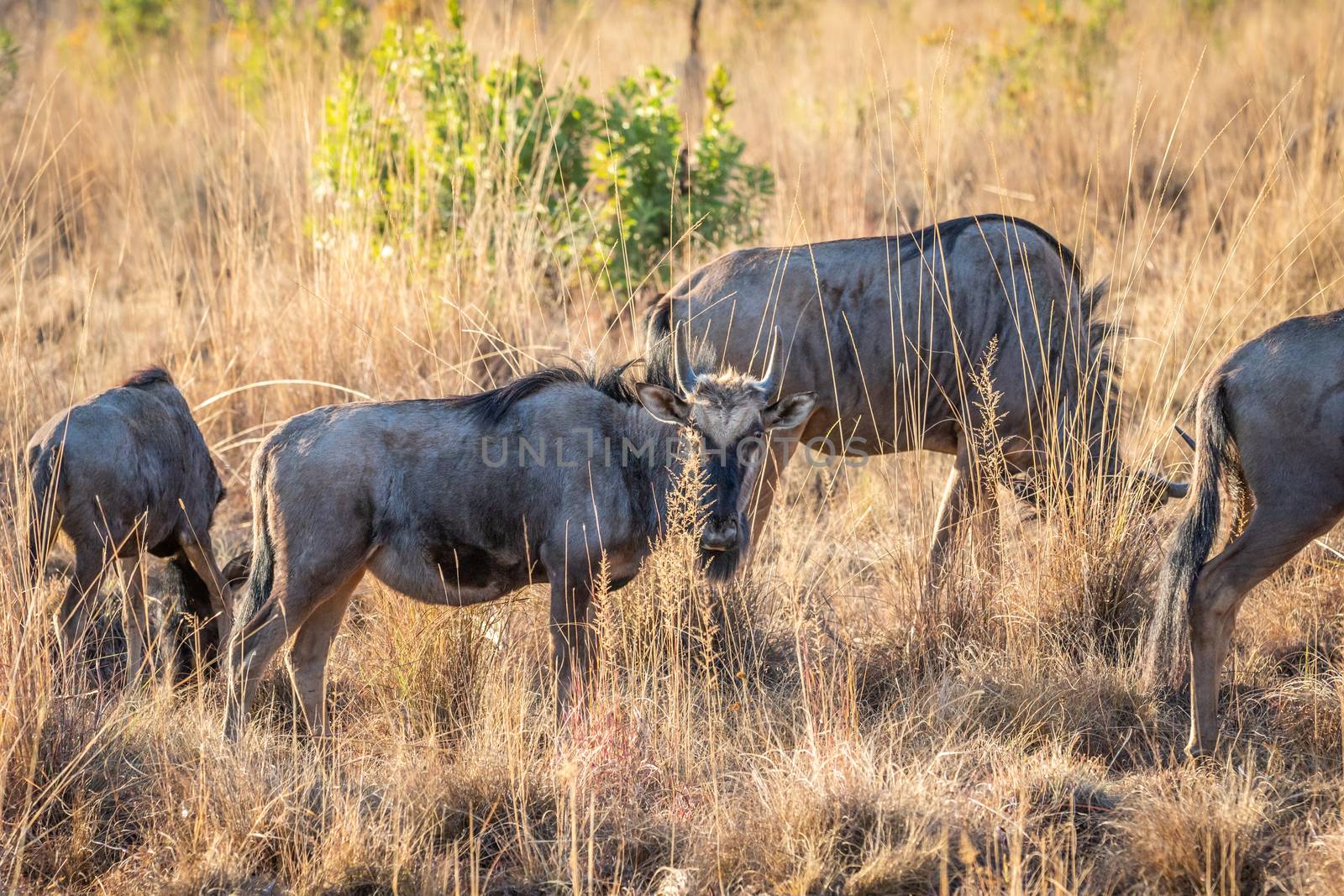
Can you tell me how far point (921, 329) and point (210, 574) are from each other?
341 cm

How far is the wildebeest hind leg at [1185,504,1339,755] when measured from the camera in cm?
420

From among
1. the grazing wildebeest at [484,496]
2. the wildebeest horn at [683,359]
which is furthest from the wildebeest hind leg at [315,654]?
the wildebeest horn at [683,359]

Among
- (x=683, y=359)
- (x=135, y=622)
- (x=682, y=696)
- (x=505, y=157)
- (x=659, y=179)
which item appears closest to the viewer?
(x=682, y=696)

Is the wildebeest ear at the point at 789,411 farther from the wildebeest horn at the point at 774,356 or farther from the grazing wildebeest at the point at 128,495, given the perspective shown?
the grazing wildebeest at the point at 128,495

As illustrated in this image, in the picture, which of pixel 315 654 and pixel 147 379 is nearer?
pixel 315 654

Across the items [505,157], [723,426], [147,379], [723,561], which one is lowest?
[723,561]

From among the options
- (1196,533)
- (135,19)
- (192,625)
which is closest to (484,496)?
(192,625)

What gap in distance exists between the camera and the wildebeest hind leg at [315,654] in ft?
15.8

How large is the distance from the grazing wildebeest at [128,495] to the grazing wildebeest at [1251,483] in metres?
3.81

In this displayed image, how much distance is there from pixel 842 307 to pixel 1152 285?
4381mm

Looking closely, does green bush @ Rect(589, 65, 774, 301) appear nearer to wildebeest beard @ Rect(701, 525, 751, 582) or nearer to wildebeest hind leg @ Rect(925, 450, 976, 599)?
wildebeest hind leg @ Rect(925, 450, 976, 599)

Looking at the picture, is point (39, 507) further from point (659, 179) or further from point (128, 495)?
point (659, 179)

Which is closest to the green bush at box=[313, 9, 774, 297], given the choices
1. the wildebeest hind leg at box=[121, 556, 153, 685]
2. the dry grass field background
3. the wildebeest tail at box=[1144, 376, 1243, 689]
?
the dry grass field background

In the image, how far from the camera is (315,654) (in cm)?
486
